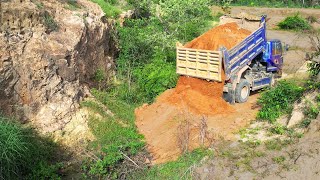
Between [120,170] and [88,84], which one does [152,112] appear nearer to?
[88,84]

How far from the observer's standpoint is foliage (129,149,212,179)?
7828 millimetres

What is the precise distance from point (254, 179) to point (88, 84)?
6.61 metres

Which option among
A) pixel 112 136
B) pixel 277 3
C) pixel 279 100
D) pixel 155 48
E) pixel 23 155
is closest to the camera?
pixel 23 155

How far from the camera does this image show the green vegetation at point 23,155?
7.07 meters

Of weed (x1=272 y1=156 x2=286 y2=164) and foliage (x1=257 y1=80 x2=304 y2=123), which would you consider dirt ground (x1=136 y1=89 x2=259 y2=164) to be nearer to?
foliage (x1=257 y1=80 x2=304 y2=123)

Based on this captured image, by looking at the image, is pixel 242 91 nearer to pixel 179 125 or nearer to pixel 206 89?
pixel 206 89

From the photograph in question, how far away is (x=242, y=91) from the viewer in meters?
12.0

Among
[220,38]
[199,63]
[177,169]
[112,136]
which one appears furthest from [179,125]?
[220,38]

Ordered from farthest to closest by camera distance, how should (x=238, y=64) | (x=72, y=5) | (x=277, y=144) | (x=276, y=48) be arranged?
(x=276, y=48) < (x=72, y=5) < (x=238, y=64) < (x=277, y=144)

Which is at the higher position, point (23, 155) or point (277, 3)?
point (277, 3)

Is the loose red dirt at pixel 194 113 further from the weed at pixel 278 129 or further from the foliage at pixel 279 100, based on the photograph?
the weed at pixel 278 129

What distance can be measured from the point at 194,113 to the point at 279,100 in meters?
2.51

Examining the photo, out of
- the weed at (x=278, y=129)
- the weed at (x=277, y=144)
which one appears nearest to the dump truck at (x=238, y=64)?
the weed at (x=278, y=129)

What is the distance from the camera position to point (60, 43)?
10.8 m
